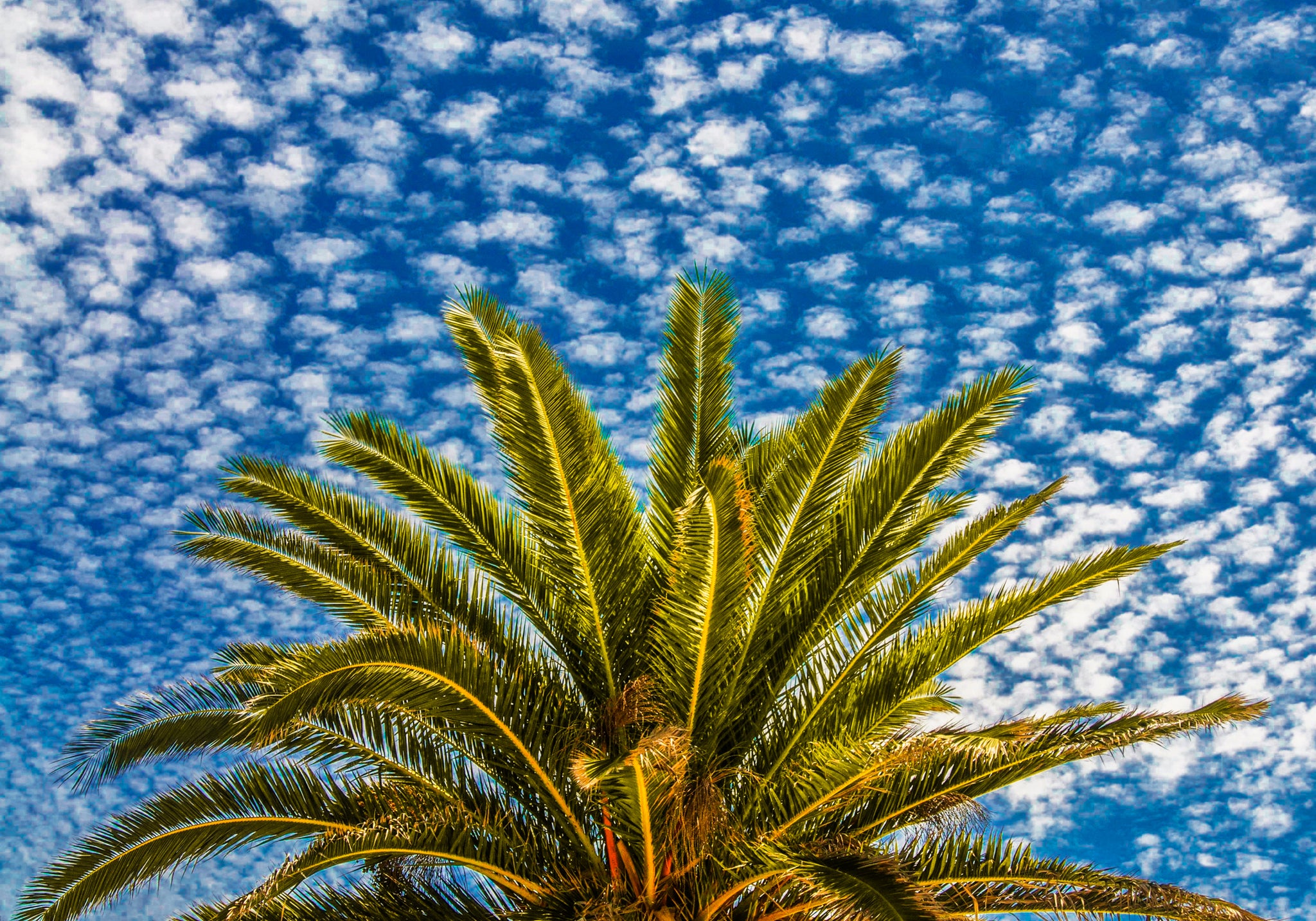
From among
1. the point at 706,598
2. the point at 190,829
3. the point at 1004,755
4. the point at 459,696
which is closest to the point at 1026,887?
the point at 1004,755

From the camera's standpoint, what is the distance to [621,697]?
8125 mm

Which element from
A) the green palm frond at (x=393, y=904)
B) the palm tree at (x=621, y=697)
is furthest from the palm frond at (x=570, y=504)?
the green palm frond at (x=393, y=904)

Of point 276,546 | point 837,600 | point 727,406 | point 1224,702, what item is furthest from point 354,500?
point 1224,702

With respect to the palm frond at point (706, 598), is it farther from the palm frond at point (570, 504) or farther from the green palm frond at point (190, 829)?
the green palm frond at point (190, 829)

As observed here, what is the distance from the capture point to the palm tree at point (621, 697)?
25.5ft

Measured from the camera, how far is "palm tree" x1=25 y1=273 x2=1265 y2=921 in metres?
A: 7.77

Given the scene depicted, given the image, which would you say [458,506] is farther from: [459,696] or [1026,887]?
[1026,887]

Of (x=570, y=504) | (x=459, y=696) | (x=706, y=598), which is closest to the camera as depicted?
(x=459, y=696)

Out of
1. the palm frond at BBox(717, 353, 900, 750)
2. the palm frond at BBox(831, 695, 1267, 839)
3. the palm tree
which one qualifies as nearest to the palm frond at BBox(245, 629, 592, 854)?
the palm tree

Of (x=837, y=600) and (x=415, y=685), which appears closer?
(x=415, y=685)

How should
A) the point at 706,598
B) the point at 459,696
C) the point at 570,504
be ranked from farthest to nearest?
the point at 570,504, the point at 706,598, the point at 459,696

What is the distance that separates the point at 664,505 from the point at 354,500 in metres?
2.56

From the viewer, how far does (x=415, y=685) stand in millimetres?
7098

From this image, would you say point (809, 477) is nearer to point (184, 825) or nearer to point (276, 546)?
point (276, 546)
